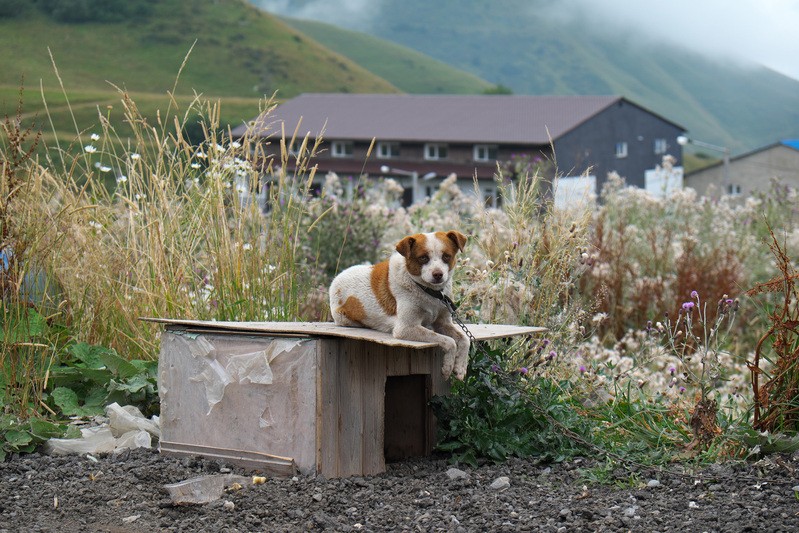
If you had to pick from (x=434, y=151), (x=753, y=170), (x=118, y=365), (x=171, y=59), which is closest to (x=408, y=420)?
(x=118, y=365)

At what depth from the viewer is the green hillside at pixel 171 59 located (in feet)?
122

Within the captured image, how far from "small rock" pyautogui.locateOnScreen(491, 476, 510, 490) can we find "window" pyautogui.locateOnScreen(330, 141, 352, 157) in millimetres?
43089

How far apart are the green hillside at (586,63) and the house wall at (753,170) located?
62678 millimetres

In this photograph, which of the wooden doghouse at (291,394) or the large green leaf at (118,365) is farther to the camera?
the large green leaf at (118,365)

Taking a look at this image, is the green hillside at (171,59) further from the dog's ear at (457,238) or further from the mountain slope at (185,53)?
the dog's ear at (457,238)

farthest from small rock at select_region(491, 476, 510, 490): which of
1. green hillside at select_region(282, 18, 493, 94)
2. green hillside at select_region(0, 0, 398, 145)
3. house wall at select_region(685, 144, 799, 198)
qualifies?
green hillside at select_region(282, 18, 493, 94)

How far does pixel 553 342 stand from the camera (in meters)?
5.26

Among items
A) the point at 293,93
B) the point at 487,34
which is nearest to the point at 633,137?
the point at 293,93

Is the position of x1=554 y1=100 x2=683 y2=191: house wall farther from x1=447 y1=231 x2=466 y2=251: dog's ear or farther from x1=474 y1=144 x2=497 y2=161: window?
x1=447 y1=231 x2=466 y2=251: dog's ear

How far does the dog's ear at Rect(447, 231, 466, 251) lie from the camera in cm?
356

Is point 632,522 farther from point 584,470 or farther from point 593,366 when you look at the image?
point 593,366

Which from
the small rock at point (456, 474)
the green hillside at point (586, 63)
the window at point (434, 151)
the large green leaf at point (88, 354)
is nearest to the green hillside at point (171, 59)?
the window at point (434, 151)

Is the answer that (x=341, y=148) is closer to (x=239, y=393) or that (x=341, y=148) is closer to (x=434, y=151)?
(x=434, y=151)

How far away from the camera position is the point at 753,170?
2104 inches
